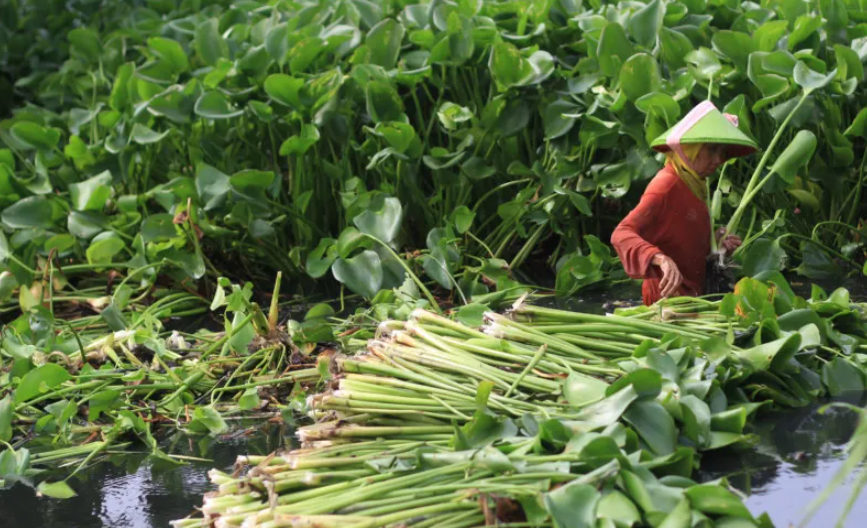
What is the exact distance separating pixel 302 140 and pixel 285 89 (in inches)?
7.2

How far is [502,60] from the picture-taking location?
352 cm

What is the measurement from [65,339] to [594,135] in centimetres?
176

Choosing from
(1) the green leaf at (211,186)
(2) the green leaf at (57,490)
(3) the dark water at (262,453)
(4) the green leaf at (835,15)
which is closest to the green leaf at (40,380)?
(3) the dark water at (262,453)

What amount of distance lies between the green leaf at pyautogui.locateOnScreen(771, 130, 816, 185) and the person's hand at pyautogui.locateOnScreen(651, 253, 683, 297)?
0.60m

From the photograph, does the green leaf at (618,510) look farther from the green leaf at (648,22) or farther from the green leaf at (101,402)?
the green leaf at (648,22)

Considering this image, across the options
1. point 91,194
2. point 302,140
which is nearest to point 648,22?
point 302,140

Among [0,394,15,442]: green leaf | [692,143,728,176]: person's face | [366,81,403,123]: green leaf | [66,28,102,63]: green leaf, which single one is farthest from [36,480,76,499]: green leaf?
[66,28,102,63]: green leaf

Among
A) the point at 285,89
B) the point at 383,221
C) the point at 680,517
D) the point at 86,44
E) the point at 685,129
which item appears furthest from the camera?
the point at 86,44

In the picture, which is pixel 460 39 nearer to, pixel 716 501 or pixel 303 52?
pixel 303 52

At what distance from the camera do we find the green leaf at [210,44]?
4.14 m

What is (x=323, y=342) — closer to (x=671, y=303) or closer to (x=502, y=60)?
(x=671, y=303)

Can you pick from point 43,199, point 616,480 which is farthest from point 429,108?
point 616,480

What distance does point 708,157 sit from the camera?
255 centimetres

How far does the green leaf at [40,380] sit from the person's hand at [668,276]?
58.0 inches
